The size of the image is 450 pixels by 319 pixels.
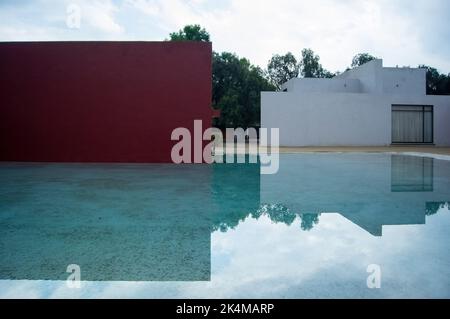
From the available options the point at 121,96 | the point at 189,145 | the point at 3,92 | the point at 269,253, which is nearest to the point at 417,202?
the point at 269,253

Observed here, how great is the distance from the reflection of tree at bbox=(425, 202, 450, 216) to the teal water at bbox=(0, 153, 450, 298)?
14 mm

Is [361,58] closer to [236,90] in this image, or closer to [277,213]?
[236,90]

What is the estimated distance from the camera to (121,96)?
1129cm

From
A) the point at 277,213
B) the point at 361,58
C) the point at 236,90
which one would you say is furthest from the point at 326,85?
the point at 361,58

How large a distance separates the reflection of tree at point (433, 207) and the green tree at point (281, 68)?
129 feet

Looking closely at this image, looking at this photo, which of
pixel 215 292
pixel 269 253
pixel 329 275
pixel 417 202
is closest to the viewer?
pixel 215 292

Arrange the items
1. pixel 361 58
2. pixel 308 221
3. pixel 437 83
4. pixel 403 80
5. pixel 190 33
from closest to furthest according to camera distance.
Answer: pixel 308 221, pixel 403 80, pixel 190 33, pixel 437 83, pixel 361 58

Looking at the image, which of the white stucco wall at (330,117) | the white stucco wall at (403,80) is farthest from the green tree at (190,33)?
the white stucco wall at (403,80)

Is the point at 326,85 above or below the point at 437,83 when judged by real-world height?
below

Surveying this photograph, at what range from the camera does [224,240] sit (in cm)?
330

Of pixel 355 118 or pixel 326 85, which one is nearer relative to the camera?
pixel 355 118

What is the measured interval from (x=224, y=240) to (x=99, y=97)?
925 cm
